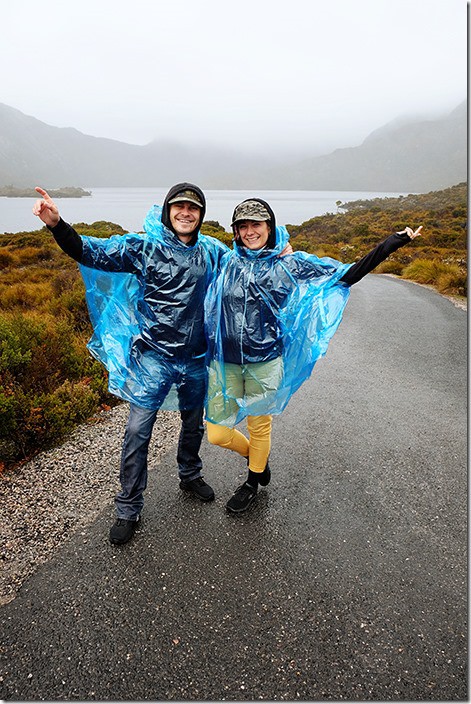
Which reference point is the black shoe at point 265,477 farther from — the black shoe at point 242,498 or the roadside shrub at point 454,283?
the roadside shrub at point 454,283

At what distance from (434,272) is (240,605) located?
477 inches

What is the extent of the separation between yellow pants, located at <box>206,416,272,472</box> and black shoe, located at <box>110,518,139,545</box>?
70 centimetres

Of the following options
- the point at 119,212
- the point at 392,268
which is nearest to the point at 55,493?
the point at 392,268

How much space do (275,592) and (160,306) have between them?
168 cm

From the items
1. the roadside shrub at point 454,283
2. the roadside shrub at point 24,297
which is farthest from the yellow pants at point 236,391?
the roadside shrub at point 454,283

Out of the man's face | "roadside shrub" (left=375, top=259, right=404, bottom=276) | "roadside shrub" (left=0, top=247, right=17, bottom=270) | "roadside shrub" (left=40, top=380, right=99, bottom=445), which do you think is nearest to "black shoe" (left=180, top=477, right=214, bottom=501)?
"roadside shrub" (left=40, top=380, right=99, bottom=445)

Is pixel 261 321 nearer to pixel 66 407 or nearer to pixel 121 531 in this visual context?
pixel 121 531

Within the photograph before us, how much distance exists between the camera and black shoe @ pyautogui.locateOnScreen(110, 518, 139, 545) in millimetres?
2424

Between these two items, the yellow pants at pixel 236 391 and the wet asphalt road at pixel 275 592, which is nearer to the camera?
the wet asphalt road at pixel 275 592

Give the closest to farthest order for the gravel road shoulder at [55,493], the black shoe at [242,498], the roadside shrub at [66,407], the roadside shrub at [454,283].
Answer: the gravel road shoulder at [55,493]
the black shoe at [242,498]
the roadside shrub at [66,407]
the roadside shrub at [454,283]

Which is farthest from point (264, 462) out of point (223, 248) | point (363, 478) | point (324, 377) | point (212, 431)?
point (324, 377)

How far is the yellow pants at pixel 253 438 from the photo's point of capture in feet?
9.01

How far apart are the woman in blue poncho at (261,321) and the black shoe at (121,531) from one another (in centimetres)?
64

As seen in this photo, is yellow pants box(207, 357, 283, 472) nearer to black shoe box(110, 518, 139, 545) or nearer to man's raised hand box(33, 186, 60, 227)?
black shoe box(110, 518, 139, 545)
